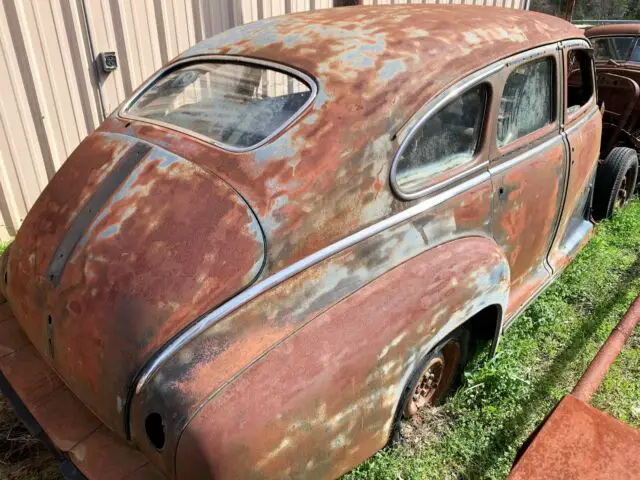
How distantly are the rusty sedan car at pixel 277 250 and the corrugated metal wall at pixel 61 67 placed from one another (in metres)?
1.91

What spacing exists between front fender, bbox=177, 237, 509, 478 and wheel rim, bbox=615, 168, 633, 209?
3257 mm

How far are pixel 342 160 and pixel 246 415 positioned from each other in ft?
3.18

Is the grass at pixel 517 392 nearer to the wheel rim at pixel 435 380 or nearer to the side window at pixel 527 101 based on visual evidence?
the wheel rim at pixel 435 380

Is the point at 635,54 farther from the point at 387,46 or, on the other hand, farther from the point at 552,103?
the point at 387,46

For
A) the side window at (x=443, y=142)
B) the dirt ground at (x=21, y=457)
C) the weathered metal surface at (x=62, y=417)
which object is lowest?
the dirt ground at (x=21, y=457)

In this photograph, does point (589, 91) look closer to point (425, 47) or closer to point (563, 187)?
point (563, 187)

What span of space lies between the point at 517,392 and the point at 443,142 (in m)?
1.52

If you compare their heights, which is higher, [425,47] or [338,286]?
[425,47]

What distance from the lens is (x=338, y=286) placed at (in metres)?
1.86

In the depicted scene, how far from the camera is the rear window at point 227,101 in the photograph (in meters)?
2.11

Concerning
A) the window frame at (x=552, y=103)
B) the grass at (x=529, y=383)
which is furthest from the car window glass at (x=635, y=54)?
the window frame at (x=552, y=103)

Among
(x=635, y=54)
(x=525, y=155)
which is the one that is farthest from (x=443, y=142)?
(x=635, y=54)

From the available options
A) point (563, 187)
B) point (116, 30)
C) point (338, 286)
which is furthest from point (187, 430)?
point (116, 30)

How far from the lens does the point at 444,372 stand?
2.64 metres
